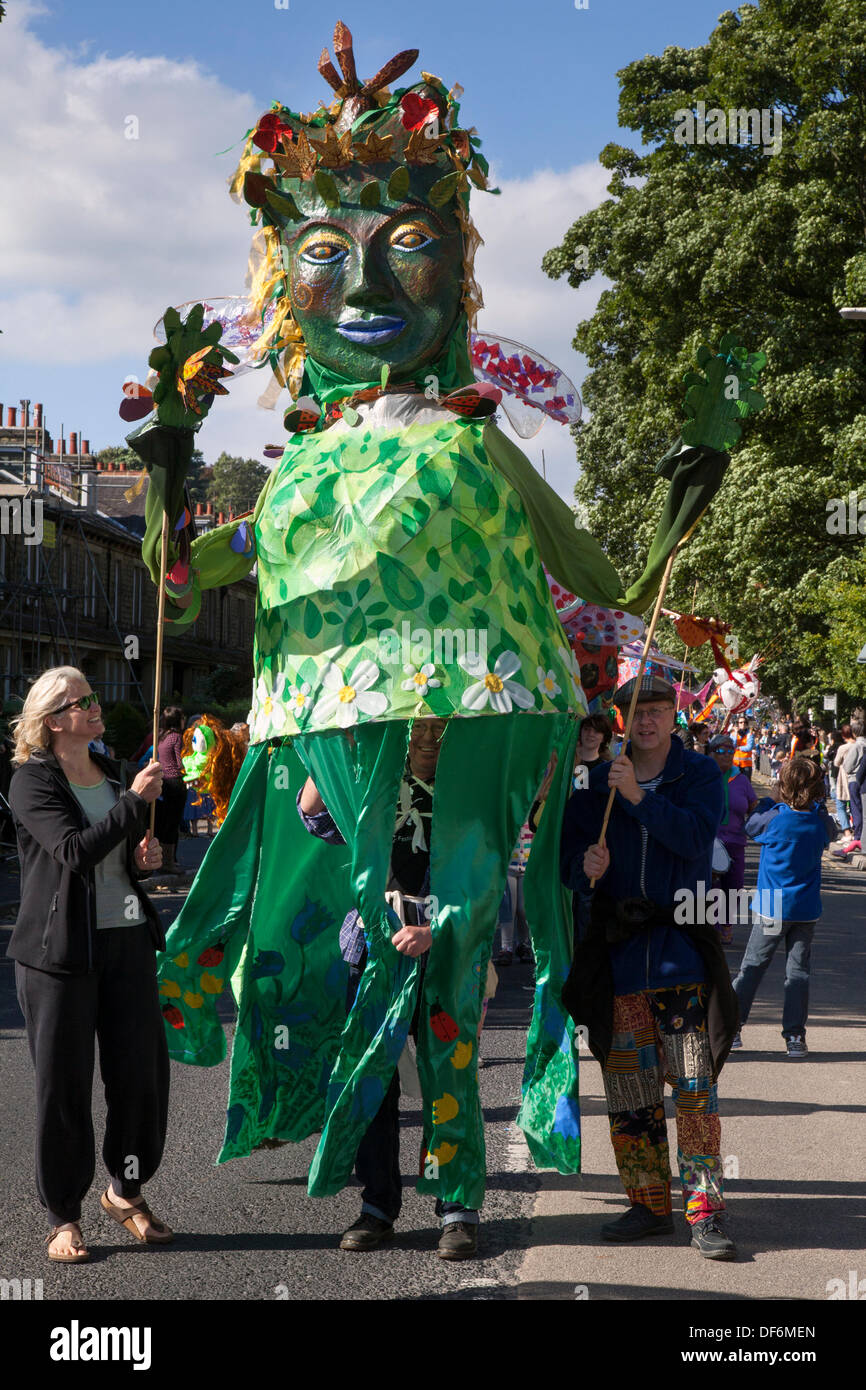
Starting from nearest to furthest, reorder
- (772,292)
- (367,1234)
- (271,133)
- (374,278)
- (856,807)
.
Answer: (367,1234)
(374,278)
(271,133)
(856,807)
(772,292)

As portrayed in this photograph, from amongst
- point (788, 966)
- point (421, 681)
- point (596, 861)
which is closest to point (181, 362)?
point (421, 681)

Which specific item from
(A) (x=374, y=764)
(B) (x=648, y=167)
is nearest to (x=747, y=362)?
(A) (x=374, y=764)

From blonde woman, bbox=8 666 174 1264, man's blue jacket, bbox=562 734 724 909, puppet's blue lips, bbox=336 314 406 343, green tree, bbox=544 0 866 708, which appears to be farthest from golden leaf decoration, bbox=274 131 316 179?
green tree, bbox=544 0 866 708

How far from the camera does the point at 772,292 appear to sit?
2036 centimetres

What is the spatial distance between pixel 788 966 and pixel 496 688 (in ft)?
11.8

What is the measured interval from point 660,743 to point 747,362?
1.25 metres

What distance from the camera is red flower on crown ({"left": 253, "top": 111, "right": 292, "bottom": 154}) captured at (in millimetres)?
4668

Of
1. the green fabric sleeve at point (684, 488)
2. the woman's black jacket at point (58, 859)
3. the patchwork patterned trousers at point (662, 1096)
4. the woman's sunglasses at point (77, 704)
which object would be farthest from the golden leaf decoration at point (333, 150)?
the patchwork patterned trousers at point (662, 1096)

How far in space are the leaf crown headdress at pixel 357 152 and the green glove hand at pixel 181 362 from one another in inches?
20.7

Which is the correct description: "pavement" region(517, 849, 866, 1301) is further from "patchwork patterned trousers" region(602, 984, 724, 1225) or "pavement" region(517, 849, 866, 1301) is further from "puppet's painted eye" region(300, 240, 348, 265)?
"puppet's painted eye" region(300, 240, 348, 265)

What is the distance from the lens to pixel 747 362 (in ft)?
14.8

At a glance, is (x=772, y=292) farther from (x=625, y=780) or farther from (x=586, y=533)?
(x=625, y=780)
